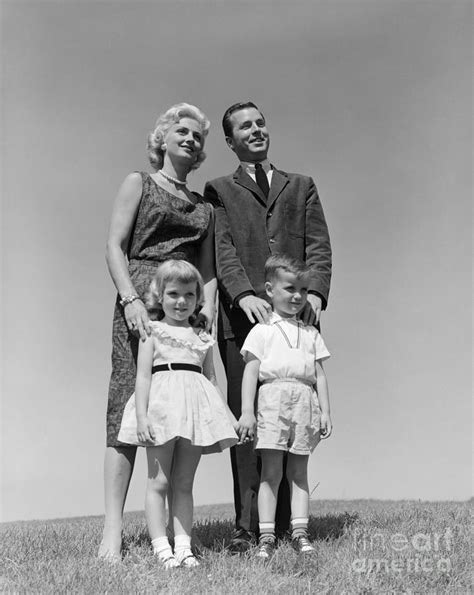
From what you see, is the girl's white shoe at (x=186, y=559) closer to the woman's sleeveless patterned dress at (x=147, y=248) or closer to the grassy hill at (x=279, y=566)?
the grassy hill at (x=279, y=566)

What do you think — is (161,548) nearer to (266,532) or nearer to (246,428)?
(266,532)

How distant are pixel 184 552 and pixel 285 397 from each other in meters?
1.20

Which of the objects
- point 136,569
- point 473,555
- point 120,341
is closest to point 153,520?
point 136,569

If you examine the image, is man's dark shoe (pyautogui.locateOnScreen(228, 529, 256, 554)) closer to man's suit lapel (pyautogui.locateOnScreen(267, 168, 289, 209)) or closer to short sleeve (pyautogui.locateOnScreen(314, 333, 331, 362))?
short sleeve (pyautogui.locateOnScreen(314, 333, 331, 362))

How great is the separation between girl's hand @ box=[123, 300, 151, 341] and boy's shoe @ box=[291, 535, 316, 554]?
1.72 meters

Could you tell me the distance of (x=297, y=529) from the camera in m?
5.01

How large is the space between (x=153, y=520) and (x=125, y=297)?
1.50 m

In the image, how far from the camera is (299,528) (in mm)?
5012

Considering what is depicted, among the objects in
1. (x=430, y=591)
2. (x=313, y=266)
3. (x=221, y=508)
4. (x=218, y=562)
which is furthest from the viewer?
(x=221, y=508)

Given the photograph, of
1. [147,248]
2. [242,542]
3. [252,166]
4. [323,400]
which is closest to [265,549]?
[242,542]

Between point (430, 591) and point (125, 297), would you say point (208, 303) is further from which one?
point (430, 591)

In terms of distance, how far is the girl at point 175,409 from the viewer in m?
4.61

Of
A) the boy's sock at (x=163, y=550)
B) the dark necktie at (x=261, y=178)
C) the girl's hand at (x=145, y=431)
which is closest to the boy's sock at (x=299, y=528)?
the boy's sock at (x=163, y=550)

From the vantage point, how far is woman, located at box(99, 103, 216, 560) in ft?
16.5
